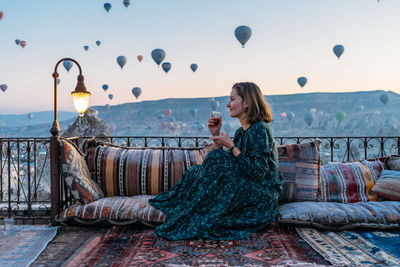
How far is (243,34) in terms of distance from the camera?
17.3 metres

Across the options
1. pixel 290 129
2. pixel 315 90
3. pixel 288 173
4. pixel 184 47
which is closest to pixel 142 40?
pixel 184 47

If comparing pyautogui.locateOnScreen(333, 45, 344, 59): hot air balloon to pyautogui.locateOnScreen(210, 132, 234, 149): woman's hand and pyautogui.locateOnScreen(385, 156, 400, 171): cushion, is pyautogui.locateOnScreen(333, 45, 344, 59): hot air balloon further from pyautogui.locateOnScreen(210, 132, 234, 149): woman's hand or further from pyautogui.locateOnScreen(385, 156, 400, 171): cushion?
pyautogui.locateOnScreen(210, 132, 234, 149): woman's hand

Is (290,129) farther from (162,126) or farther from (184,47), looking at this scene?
(184,47)

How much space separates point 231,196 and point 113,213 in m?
1.04

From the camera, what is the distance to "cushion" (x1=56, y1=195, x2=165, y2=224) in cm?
266

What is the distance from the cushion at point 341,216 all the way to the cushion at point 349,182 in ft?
1.35

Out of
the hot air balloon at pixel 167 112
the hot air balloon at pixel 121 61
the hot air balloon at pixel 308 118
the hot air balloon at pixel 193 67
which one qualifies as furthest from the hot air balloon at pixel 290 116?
the hot air balloon at pixel 121 61

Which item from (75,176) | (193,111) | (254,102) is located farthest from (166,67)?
(254,102)

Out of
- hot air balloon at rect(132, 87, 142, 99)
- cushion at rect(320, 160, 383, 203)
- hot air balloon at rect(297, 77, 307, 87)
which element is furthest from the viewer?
hot air balloon at rect(132, 87, 142, 99)

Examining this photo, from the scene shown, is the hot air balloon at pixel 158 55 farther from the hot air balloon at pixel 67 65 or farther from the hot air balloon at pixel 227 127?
the hot air balloon at pixel 227 127

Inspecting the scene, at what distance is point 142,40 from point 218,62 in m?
6.32

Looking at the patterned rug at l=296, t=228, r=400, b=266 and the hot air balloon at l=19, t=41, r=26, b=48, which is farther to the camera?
the hot air balloon at l=19, t=41, r=26, b=48

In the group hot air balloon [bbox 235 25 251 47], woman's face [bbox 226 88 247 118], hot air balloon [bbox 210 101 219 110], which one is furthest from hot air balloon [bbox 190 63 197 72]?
woman's face [bbox 226 88 247 118]

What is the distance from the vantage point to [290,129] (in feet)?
114
